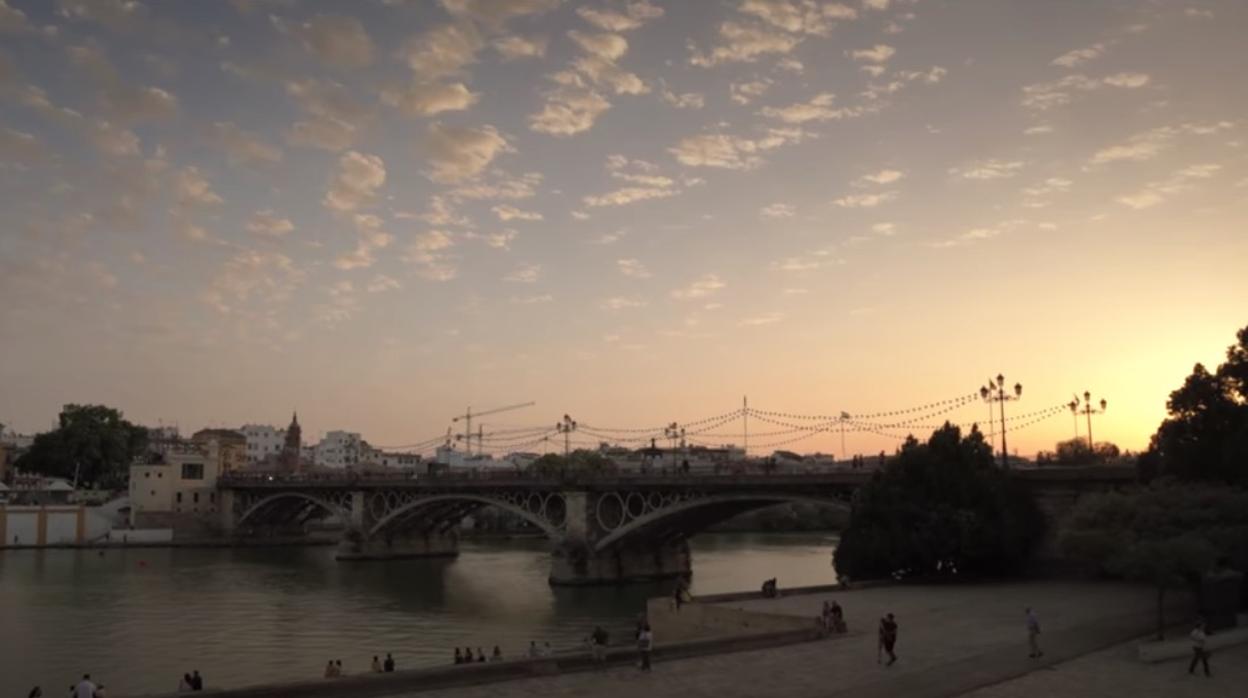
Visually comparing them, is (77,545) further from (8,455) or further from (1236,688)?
(1236,688)

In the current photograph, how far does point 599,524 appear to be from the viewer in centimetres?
7706

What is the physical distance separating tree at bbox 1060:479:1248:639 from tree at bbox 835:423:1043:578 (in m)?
7.66

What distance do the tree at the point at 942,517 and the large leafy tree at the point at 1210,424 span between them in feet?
26.0

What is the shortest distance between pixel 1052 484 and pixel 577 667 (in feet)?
114

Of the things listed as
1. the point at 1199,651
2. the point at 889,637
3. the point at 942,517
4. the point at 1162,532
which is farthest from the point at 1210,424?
the point at 889,637

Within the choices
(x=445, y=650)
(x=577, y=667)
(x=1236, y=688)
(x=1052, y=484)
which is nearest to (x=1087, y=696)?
(x=1236, y=688)

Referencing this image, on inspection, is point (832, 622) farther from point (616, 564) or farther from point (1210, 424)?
point (616, 564)

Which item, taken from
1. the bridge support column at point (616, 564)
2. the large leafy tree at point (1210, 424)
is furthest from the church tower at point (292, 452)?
the large leafy tree at point (1210, 424)

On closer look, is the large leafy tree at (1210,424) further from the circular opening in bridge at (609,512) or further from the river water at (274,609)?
the circular opening in bridge at (609,512)

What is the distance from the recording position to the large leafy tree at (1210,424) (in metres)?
38.3

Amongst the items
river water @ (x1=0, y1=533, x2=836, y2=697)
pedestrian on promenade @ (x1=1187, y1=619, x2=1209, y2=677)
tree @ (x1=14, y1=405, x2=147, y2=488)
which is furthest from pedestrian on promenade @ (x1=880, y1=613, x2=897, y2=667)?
tree @ (x1=14, y1=405, x2=147, y2=488)

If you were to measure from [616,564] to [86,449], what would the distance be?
90.3m

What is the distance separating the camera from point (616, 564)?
254 feet

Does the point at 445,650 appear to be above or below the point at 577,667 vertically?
below
